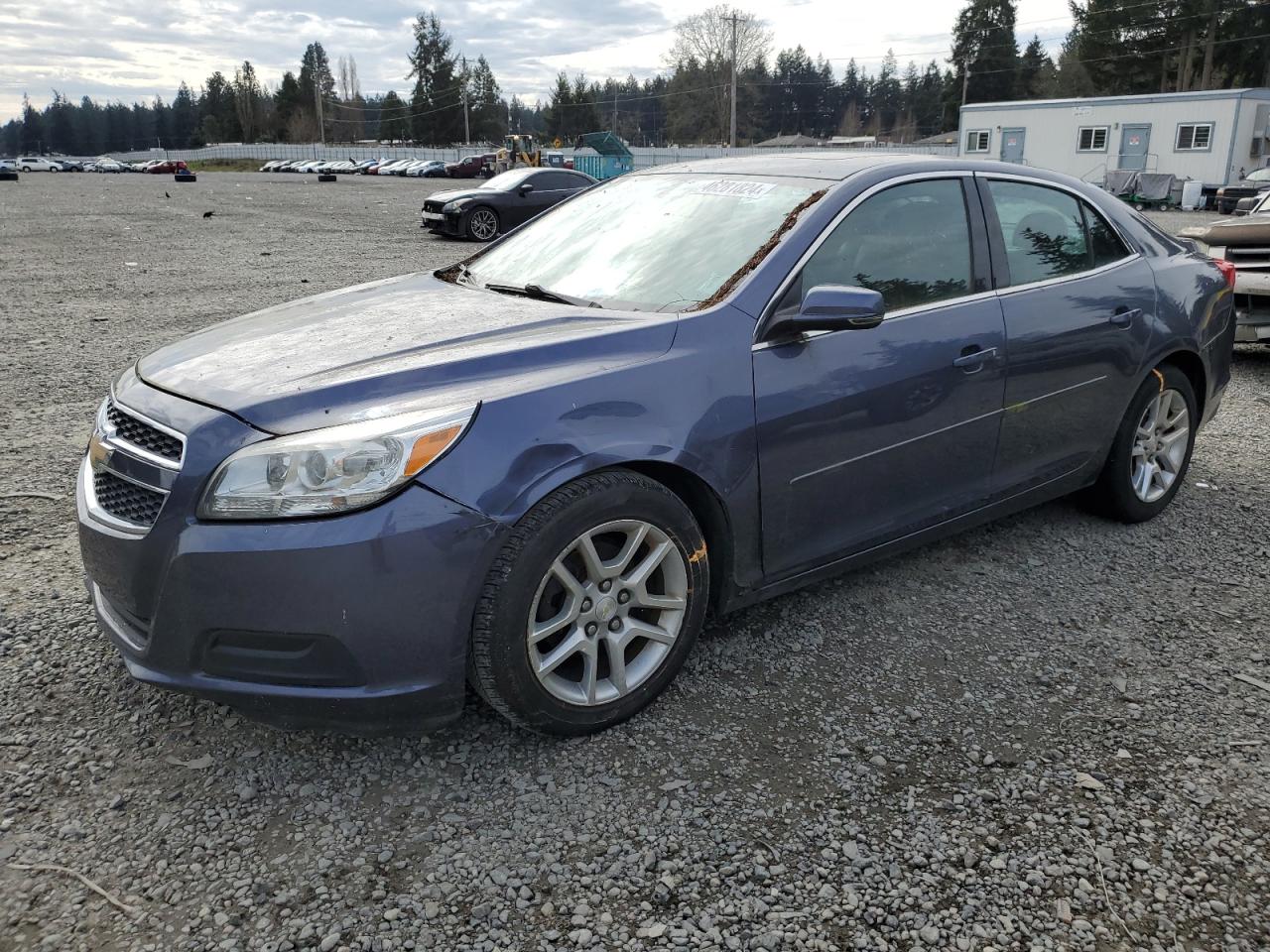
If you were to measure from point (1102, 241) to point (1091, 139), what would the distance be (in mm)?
39980

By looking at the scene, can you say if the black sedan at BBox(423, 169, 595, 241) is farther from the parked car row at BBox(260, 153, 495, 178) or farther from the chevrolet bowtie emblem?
the parked car row at BBox(260, 153, 495, 178)

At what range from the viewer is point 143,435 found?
2.71 meters

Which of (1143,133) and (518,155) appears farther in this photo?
(518,155)

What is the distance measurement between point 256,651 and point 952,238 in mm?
2781

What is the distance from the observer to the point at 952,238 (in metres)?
3.67

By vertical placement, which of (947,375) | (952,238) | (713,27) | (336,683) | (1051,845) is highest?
(713,27)

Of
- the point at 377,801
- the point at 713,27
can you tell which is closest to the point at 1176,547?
the point at 377,801

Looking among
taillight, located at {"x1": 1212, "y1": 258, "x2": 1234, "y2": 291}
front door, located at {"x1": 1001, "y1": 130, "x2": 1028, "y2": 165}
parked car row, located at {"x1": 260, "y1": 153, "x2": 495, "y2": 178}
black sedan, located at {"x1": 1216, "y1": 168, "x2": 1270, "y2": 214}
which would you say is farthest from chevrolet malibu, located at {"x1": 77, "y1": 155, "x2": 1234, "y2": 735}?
parked car row, located at {"x1": 260, "y1": 153, "x2": 495, "y2": 178}

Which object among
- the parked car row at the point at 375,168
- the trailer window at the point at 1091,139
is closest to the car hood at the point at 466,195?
the trailer window at the point at 1091,139

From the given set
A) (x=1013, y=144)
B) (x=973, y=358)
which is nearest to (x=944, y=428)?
(x=973, y=358)

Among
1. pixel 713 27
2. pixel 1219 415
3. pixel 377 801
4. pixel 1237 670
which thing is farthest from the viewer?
pixel 713 27

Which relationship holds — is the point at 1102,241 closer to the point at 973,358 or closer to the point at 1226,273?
the point at 1226,273

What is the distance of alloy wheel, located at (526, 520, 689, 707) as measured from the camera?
2.70 m

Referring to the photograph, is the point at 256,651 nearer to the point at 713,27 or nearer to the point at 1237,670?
the point at 1237,670
